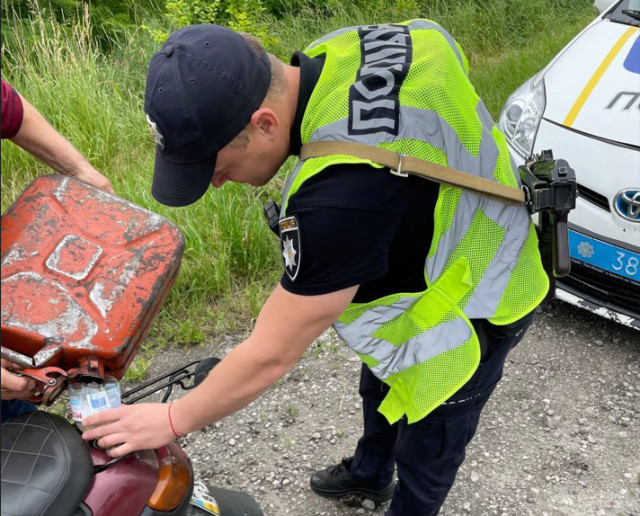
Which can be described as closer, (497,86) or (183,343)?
(183,343)

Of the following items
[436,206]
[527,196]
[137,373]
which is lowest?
[137,373]

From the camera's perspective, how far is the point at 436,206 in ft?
4.99

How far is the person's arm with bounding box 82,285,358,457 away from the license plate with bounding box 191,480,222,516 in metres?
0.26

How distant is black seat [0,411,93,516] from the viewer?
1379 millimetres

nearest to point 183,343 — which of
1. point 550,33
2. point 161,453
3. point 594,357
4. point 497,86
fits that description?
point 161,453

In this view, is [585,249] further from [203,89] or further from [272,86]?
[203,89]

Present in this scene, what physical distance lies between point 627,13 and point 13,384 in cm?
338

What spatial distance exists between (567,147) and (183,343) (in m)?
1.89

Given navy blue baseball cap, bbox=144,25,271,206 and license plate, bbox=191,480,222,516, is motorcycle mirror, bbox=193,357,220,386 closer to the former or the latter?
license plate, bbox=191,480,222,516

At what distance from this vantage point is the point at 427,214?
5.01ft

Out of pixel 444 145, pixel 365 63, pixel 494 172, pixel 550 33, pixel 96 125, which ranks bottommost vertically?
pixel 550 33

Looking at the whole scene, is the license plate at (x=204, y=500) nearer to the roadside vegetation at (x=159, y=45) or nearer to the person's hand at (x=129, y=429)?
the person's hand at (x=129, y=429)

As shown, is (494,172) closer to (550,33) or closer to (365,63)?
(365,63)

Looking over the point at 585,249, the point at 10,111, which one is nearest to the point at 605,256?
the point at 585,249
